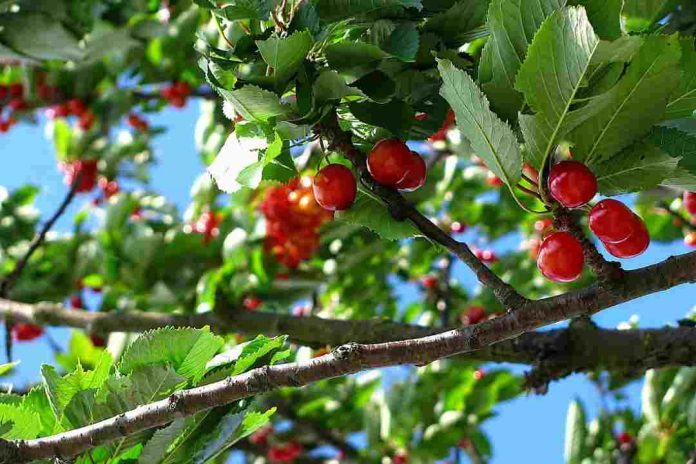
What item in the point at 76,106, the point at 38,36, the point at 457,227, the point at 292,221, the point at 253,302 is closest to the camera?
the point at 38,36

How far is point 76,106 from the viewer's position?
529cm

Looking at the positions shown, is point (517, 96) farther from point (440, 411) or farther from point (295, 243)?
point (440, 411)

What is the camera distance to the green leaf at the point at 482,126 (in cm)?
131

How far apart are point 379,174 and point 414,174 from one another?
0.07 metres

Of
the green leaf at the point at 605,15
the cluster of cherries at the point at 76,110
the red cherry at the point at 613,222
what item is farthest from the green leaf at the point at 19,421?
the cluster of cherries at the point at 76,110

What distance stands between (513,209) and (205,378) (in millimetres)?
3516

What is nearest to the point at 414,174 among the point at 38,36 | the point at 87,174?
the point at 38,36

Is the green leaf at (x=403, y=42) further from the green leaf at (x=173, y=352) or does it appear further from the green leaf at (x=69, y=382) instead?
the green leaf at (x=69, y=382)

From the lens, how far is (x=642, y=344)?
226cm

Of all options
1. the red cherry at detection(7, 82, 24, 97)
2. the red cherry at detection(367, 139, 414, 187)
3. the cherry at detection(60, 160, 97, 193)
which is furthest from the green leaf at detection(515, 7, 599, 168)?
the red cherry at detection(7, 82, 24, 97)

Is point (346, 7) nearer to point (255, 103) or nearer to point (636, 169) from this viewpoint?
point (255, 103)

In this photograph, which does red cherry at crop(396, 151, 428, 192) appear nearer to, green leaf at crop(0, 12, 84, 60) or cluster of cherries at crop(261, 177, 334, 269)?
green leaf at crop(0, 12, 84, 60)

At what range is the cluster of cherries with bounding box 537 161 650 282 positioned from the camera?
137 centimetres

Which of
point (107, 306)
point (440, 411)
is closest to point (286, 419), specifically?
point (440, 411)
